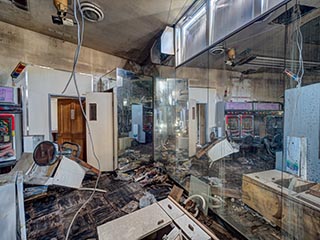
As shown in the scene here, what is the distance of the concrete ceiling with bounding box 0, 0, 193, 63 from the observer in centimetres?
303

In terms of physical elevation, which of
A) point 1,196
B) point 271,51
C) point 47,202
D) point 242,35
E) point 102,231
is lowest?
point 47,202

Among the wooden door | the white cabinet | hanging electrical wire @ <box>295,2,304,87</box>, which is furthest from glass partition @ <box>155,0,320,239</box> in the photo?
the wooden door

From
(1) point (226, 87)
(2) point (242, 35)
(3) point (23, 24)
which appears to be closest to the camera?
(2) point (242, 35)

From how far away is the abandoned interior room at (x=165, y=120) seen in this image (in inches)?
61.9

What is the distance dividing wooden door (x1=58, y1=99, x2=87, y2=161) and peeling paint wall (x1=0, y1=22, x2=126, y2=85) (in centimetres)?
130

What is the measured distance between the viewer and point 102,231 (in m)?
1.71

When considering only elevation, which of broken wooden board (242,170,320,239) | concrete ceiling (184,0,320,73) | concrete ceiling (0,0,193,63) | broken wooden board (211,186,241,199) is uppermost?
concrete ceiling (0,0,193,63)

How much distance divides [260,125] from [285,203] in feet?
2.91

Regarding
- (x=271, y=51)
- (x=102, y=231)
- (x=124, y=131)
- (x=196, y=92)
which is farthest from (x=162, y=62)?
(x=102, y=231)

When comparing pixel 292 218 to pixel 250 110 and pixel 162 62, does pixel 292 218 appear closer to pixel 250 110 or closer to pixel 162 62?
pixel 250 110

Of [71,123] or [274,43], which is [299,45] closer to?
[274,43]

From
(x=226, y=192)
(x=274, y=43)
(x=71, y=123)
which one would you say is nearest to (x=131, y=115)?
(x=71, y=123)

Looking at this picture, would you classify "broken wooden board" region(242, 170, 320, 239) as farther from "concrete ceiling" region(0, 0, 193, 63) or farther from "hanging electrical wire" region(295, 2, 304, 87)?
"concrete ceiling" region(0, 0, 193, 63)

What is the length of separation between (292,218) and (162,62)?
4.00 meters
